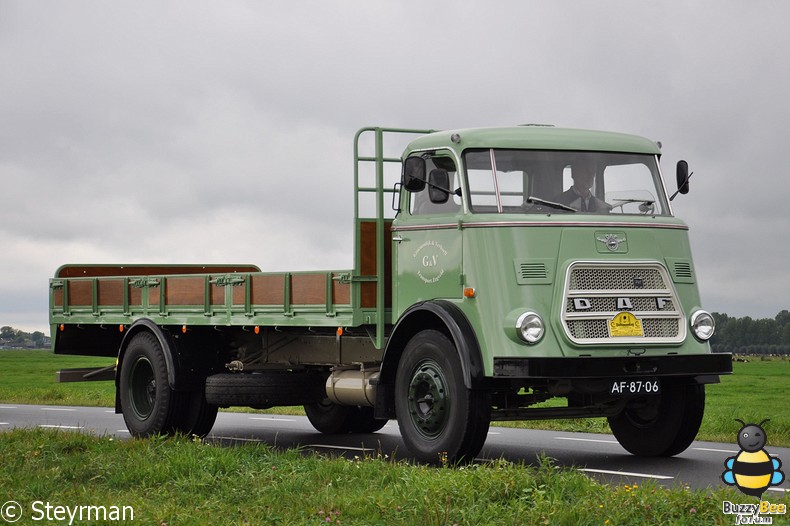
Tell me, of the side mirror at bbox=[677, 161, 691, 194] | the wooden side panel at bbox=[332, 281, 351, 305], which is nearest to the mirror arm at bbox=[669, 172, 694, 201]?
the side mirror at bbox=[677, 161, 691, 194]

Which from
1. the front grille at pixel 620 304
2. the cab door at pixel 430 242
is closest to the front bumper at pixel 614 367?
the front grille at pixel 620 304

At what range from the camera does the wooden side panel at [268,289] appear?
47.3 ft

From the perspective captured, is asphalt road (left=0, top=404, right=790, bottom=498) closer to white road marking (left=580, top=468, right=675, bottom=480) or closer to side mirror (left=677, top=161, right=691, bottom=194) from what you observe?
white road marking (left=580, top=468, right=675, bottom=480)

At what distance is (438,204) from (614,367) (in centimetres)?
248

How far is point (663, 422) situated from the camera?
13.3m

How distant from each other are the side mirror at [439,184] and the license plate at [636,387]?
255 cm

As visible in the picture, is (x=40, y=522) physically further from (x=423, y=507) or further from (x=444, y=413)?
Result: (x=444, y=413)

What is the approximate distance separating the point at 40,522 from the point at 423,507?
2.91m

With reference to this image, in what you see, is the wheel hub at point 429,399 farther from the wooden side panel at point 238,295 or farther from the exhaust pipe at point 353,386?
the wooden side panel at point 238,295

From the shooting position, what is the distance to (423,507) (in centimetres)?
880

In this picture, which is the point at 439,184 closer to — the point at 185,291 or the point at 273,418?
the point at 185,291

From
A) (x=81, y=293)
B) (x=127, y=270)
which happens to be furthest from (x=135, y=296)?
(x=127, y=270)

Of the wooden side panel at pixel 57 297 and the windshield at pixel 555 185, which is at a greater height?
the windshield at pixel 555 185

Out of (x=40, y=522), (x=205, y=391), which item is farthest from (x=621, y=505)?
(x=205, y=391)
